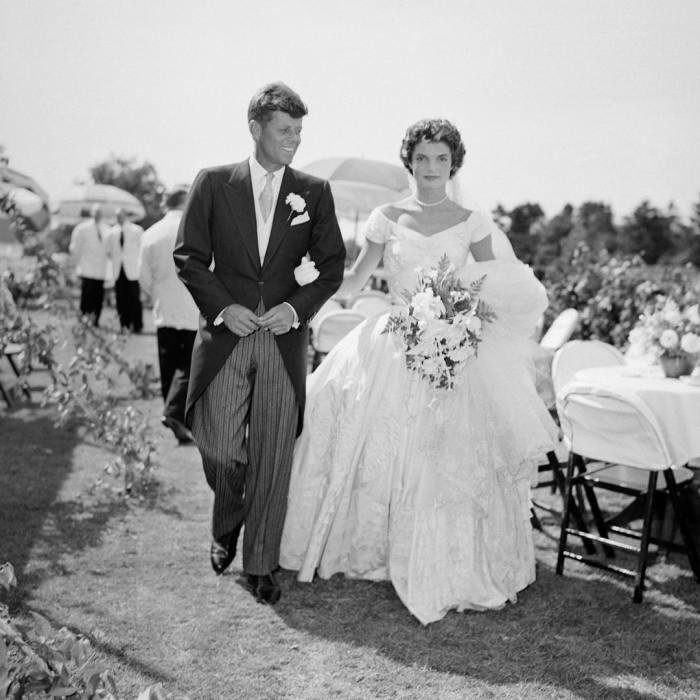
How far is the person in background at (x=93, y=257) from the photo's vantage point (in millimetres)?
13242

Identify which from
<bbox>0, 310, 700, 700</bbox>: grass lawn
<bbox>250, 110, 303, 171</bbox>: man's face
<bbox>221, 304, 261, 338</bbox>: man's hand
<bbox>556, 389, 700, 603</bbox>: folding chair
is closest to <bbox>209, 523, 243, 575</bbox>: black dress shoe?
<bbox>0, 310, 700, 700</bbox>: grass lawn

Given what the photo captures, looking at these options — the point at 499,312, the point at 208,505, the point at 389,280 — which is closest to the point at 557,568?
the point at 499,312

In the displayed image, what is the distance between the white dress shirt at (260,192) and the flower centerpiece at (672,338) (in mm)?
2097

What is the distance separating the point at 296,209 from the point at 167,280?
10.7 ft

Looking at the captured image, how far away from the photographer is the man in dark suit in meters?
3.58

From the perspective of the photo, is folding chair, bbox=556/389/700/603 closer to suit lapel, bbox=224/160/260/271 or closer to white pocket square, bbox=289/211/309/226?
white pocket square, bbox=289/211/309/226

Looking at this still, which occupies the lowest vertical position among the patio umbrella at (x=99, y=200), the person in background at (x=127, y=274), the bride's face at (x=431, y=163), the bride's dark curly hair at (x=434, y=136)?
the person in background at (x=127, y=274)

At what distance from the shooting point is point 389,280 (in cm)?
411

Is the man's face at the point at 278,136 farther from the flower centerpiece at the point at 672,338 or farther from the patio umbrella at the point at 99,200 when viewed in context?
the patio umbrella at the point at 99,200

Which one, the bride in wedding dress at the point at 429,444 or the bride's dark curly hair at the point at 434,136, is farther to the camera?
the bride's dark curly hair at the point at 434,136

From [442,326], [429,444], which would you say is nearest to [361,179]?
[442,326]

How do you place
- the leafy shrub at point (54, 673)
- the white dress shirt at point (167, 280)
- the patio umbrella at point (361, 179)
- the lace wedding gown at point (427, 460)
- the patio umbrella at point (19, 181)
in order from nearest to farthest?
the leafy shrub at point (54, 673) < the lace wedding gown at point (427, 460) < the patio umbrella at point (19, 181) < the white dress shirt at point (167, 280) < the patio umbrella at point (361, 179)

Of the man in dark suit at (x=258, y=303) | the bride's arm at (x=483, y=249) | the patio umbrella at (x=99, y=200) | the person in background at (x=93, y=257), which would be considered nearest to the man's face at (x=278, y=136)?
the man in dark suit at (x=258, y=303)

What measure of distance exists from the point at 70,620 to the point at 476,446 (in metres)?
1.88
